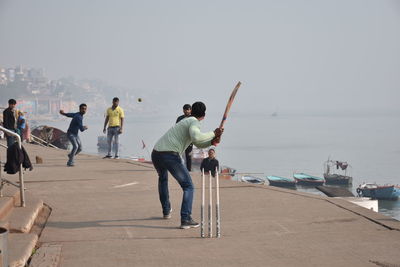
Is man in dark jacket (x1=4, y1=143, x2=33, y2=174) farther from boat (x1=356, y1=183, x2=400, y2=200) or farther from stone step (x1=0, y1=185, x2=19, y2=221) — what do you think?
boat (x1=356, y1=183, x2=400, y2=200)

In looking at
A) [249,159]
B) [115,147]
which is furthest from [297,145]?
[115,147]

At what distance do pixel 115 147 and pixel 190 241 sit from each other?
11468mm

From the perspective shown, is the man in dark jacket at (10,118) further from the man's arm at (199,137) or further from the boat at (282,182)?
the boat at (282,182)

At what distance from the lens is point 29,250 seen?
20.3ft

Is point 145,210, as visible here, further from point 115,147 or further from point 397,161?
point 397,161

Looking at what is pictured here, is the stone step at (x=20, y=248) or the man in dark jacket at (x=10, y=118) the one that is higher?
the man in dark jacket at (x=10, y=118)

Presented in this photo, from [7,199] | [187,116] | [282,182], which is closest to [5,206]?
[7,199]

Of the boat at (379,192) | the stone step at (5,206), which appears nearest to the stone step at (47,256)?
the stone step at (5,206)

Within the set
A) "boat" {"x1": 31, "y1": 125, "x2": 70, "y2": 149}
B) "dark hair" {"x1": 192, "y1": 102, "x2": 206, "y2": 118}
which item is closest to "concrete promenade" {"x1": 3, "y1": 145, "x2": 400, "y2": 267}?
"dark hair" {"x1": 192, "y1": 102, "x2": 206, "y2": 118}

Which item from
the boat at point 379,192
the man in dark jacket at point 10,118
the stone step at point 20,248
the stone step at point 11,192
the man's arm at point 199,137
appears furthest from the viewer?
the boat at point 379,192

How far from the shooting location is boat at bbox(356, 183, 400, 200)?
266ft

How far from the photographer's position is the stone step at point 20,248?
225 inches

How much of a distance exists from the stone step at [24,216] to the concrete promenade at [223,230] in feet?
0.74

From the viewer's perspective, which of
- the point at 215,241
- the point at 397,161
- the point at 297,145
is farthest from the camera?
the point at 297,145
